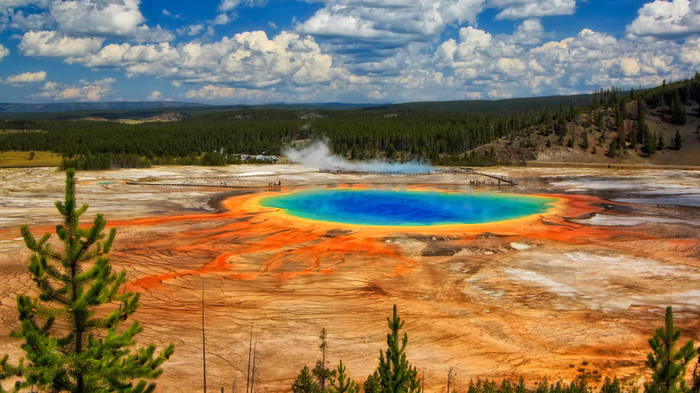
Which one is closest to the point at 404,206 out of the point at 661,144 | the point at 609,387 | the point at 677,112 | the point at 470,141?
the point at 609,387

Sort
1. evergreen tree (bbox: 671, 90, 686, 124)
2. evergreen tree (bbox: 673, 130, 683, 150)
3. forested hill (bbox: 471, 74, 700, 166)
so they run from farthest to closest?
evergreen tree (bbox: 671, 90, 686, 124)
forested hill (bbox: 471, 74, 700, 166)
evergreen tree (bbox: 673, 130, 683, 150)

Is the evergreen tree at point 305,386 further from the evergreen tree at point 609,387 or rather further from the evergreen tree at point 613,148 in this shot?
the evergreen tree at point 613,148

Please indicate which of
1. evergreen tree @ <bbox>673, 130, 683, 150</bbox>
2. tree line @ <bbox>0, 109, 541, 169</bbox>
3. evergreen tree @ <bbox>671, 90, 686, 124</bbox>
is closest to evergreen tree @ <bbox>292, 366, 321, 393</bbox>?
tree line @ <bbox>0, 109, 541, 169</bbox>

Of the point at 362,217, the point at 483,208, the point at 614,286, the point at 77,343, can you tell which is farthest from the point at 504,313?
the point at 483,208

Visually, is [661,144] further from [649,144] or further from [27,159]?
[27,159]

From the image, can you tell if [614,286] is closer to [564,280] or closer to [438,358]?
[564,280]

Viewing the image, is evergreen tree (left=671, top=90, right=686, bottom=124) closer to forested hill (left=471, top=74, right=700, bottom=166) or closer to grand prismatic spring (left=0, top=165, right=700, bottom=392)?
forested hill (left=471, top=74, right=700, bottom=166)
